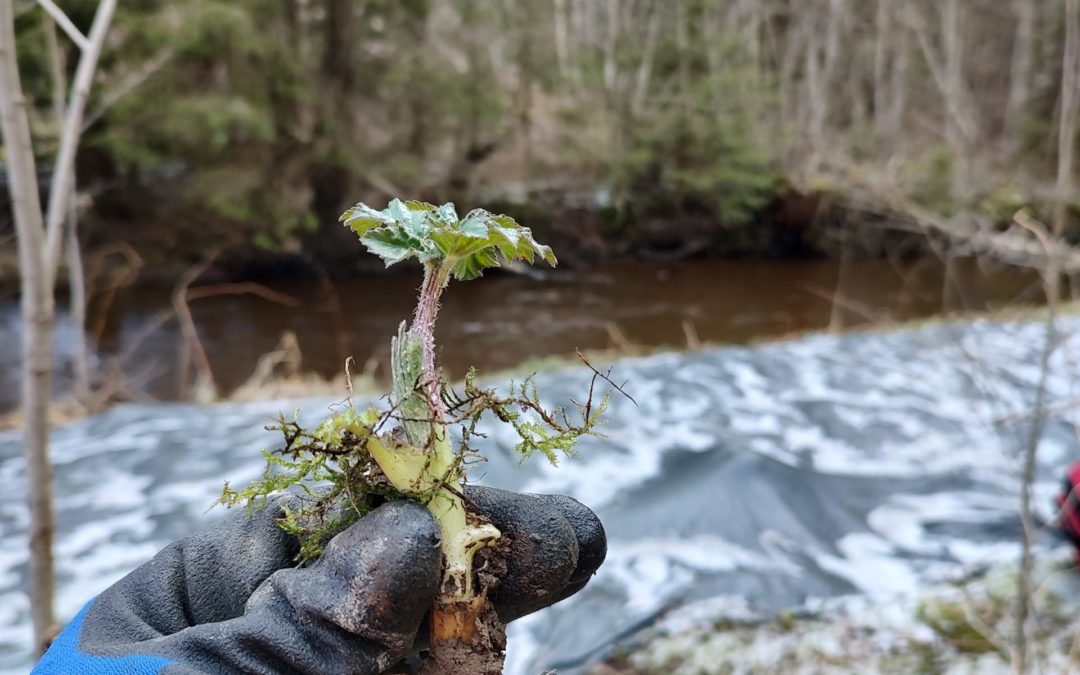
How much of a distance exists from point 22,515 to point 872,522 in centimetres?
372

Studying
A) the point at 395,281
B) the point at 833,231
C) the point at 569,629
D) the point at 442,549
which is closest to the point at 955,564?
the point at 569,629

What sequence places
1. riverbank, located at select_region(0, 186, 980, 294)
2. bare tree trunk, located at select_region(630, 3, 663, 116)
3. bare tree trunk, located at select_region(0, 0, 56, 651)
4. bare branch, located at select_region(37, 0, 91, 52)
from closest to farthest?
bare tree trunk, located at select_region(0, 0, 56, 651)
bare branch, located at select_region(37, 0, 91, 52)
riverbank, located at select_region(0, 186, 980, 294)
bare tree trunk, located at select_region(630, 3, 663, 116)

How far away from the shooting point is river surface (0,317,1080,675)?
2.62 meters

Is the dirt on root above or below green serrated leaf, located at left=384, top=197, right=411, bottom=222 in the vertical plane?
below

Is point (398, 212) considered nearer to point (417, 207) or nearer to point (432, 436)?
point (417, 207)

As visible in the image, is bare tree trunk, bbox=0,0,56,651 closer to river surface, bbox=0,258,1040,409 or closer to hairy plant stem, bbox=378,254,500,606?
hairy plant stem, bbox=378,254,500,606

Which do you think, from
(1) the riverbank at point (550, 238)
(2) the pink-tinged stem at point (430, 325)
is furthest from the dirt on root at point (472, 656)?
(1) the riverbank at point (550, 238)

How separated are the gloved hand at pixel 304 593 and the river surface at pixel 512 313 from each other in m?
6.76

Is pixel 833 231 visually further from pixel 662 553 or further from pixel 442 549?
pixel 442 549

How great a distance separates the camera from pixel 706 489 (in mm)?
3182

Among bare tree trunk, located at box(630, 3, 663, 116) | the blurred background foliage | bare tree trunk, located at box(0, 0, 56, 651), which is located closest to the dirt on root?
bare tree trunk, located at box(0, 0, 56, 651)

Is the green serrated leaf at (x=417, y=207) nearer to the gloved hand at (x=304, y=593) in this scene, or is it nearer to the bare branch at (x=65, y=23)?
the gloved hand at (x=304, y=593)

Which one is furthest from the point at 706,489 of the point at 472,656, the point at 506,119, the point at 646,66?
the point at 646,66

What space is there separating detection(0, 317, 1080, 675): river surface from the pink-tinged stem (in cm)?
177
